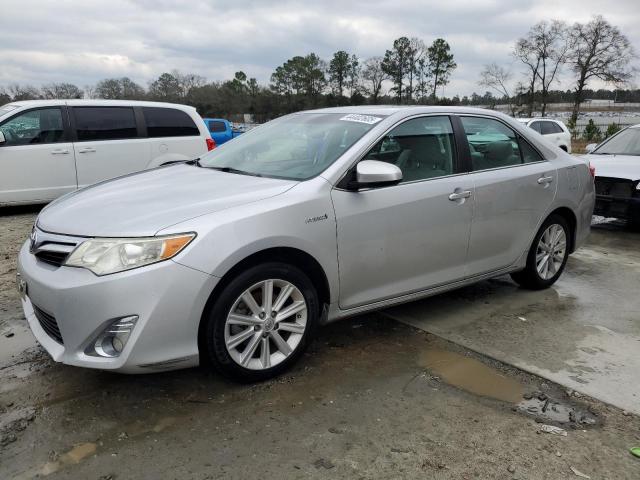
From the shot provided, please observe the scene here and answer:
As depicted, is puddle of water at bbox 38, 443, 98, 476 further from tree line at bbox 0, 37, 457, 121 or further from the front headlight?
tree line at bbox 0, 37, 457, 121

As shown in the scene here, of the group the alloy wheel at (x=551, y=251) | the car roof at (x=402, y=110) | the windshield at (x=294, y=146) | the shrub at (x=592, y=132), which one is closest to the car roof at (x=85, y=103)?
the windshield at (x=294, y=146)

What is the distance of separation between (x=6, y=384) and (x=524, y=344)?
339cm

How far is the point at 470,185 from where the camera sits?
13.1ft

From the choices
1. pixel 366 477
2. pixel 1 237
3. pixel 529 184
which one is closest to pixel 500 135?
pixel 529 184

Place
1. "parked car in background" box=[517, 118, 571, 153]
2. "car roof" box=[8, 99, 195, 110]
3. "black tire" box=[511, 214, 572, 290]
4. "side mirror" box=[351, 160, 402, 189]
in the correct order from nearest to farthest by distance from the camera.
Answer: "side mirror" box=[351, 160, 402, 189] → "black tire" box=[511, 214, 572, 290] → "car roof" box=[8, 99, 195, 110] → "parked car in background" box=[517, 118, 571, 153]

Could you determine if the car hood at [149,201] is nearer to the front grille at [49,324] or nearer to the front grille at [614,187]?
the front grille at [49,324]

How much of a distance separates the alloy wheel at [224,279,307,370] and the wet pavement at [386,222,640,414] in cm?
132

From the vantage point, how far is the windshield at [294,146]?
11.6 feet

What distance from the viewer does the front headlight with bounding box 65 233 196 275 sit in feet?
8.66

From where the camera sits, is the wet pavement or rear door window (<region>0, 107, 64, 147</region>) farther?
rear door window (<region>0, 107, 64, 147</region>)

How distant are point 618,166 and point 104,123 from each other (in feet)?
25.5

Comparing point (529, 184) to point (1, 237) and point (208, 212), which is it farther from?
point (1, 237)

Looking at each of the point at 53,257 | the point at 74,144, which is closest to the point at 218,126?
the point at 74,144

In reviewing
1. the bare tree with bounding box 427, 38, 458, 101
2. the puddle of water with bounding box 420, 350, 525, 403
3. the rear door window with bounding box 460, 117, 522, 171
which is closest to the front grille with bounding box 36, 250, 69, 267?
the puddle of water with bounding box 420, 350, 525, 403
